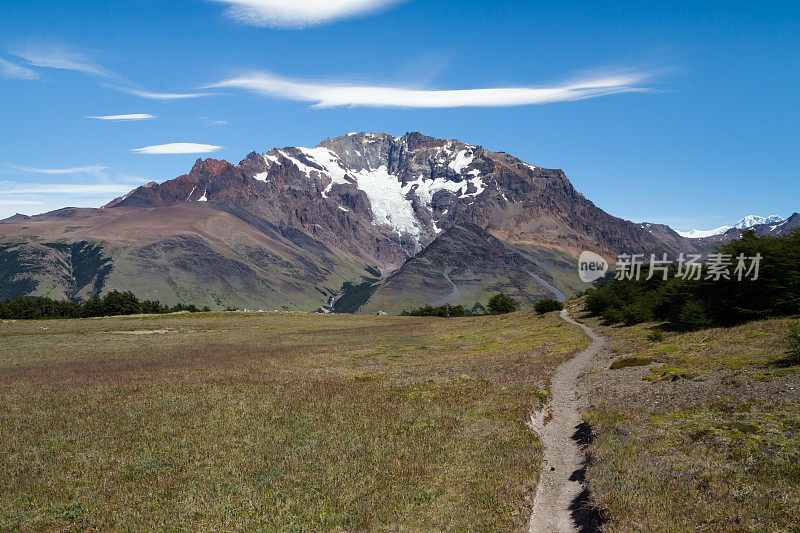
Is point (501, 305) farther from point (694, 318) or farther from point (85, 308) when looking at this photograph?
point (85, 308)

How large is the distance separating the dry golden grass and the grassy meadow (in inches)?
126

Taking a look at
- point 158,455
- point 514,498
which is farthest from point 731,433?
point 158,455

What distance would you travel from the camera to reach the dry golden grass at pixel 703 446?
1179cm

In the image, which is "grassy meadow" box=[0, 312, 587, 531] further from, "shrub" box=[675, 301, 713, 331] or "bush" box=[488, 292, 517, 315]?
"bush" box=[488, 292, 517, 315]

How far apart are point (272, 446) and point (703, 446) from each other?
17.0m

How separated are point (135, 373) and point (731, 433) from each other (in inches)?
1722

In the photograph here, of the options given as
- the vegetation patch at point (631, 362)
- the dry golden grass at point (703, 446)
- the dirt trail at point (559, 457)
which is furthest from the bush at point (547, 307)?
the dry golden grass at point (703, 446)

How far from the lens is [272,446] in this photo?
1967 cm

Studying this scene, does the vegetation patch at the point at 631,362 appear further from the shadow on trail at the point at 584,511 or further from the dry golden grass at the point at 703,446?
the shadow on trail at the point at 584,511

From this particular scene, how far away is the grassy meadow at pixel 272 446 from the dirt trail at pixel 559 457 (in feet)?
1.82

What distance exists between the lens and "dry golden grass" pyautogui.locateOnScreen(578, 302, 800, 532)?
11.8 metres

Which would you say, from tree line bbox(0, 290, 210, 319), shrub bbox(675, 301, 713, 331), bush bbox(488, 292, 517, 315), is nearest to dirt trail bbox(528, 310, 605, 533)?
shrub bbox(675, 301, 713, 331)

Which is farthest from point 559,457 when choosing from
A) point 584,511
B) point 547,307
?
point 547,307

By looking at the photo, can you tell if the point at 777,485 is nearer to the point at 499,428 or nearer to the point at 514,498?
the point at 514,498
